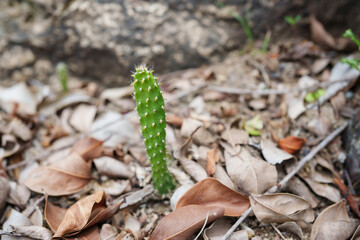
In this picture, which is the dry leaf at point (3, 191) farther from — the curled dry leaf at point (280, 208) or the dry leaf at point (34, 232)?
the curled dry leaf at point (280, 208)

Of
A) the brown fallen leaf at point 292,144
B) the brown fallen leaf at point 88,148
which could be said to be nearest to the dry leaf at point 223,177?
the brown fallen leaf at point 292,144

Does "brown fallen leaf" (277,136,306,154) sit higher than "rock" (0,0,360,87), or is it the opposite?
"rock" (0,0,360,87)

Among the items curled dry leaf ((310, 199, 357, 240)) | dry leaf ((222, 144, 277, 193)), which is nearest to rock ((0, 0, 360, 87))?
dry leaf ((222, 144, 277, 193))

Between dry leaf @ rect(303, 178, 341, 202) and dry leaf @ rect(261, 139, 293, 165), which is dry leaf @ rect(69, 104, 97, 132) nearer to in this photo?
dry leaf @ rect(261, 139, 293, 165)

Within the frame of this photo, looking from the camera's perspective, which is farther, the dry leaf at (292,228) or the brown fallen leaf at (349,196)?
the brown fallen leaf at (349,196)

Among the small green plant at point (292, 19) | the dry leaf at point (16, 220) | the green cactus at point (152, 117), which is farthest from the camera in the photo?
the small green plant at point (292, 19)

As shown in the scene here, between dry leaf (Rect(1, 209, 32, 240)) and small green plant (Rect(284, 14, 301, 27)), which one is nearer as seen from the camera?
dry leaf (Rect(1, 209, 32, 240))

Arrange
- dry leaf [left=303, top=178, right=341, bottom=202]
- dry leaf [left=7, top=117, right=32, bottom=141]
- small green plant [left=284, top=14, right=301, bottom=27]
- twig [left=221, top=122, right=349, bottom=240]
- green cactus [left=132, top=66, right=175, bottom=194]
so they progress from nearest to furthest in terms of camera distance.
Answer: green cactus [left=132, top=66, right=175, bottom=194], twig [left=221, top=122, right=349, bottom=240], dry leaf [left=303, top=178, right=341, bottom=202], dry leaf [left=7, top=117, right=32, bottom=141], small green plant [left=284, top=14, right=301, bottom=27]

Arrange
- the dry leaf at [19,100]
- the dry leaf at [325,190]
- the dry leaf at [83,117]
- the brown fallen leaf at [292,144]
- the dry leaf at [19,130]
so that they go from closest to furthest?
the dry leaf at [325,190] < the brown fallen leaf at [292,144] < the dry leaf at [19,130] < the dry leaf at [83,117] < the dry leaf at [19,100]
